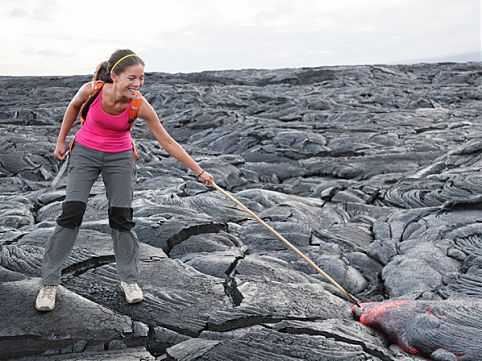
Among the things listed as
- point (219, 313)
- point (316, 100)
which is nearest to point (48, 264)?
point (219, 313)

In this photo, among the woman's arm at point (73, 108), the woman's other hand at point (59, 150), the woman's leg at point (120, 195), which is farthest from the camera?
the woman's other hand at point (59, 150)

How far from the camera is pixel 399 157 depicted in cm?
1279

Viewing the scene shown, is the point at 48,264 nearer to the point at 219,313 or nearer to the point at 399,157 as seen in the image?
the point at 219,313

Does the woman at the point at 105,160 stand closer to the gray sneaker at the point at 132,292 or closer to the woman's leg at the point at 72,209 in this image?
the woman's leg at the point at 72,209

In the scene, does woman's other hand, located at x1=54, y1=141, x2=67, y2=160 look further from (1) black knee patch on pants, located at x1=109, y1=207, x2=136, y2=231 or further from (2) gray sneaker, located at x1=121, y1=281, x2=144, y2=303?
(2) gray sneaker, located at x1=121, y1=281, x2=144, y2=303

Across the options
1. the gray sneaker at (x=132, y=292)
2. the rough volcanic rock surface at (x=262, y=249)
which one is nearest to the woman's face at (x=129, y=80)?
the gray sneaker at (x=132, y=292)

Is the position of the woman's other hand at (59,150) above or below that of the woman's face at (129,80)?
below

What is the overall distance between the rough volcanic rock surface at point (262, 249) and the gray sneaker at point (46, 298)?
9 centimetres

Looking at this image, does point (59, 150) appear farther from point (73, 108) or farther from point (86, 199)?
point (86, 199)

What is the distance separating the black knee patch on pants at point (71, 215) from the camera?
4.10 meters

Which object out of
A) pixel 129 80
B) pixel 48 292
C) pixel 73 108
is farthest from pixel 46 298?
pixel 129 80

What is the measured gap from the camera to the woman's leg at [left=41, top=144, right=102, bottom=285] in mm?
4117

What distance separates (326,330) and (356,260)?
8.41 ft

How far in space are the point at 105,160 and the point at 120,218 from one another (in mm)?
575
